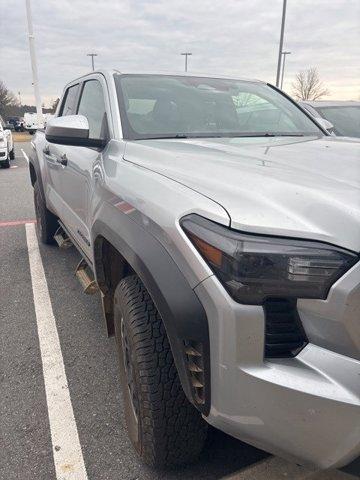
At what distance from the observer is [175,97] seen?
301 cm

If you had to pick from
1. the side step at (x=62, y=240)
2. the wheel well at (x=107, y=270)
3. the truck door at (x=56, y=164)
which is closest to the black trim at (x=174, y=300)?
the wheel well at (x=107, y=270)

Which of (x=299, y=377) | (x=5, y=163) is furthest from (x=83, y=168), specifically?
(x=5, y=163)

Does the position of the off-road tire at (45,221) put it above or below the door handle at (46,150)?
below

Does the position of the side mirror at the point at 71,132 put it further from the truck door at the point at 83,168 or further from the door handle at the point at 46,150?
the door handle at the point at 46,150

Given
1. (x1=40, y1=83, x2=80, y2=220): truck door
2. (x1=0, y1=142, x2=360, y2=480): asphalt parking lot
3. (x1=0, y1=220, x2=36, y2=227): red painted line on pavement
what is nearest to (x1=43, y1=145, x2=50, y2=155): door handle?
(x1=40, y1=83, x2=80, y2=220): truck door

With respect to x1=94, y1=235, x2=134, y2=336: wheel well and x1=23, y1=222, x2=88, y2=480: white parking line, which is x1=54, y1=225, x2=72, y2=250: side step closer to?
x1=23, y1=222, x2=88, y2=480: white parking line

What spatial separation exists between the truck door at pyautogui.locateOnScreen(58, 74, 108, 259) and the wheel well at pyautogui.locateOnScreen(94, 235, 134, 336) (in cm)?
36

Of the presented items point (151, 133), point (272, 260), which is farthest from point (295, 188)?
point (151, 133)

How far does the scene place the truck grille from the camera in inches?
53.3

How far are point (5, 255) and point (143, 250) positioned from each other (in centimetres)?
391

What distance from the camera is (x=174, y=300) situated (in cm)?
148

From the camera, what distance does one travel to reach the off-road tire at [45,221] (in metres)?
4.92

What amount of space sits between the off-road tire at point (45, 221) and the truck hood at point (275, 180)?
276 cm

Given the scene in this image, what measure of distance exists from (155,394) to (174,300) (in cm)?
47
